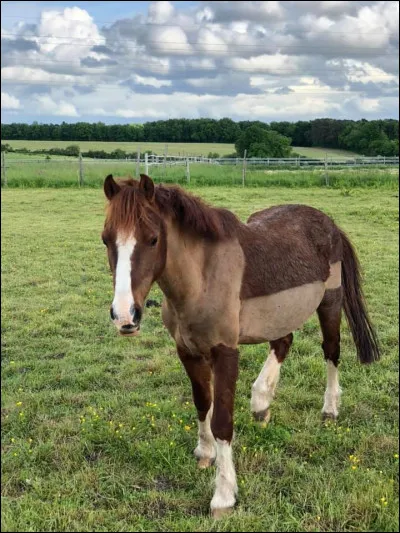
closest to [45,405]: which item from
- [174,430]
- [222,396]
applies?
[174,430]

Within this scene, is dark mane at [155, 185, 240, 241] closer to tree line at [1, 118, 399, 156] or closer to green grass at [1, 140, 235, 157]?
tree line at [1, 118, 399, 156]

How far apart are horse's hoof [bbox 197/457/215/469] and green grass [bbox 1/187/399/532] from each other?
5cm

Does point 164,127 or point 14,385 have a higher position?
point 164,127

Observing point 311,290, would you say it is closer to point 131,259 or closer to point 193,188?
point 131,259

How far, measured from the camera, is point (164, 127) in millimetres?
17719

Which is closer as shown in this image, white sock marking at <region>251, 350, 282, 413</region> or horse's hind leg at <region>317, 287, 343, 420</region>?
white sock marking at <region>251, 350, 282, 413</region>

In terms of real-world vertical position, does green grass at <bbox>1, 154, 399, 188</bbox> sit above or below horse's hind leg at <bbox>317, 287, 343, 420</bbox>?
above

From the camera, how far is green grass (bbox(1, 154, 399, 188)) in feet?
68.0

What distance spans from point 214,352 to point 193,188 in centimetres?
1704

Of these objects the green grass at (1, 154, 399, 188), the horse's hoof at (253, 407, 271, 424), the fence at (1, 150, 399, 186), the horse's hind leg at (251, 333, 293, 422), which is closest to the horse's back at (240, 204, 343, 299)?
the horse's hind leg at (251, 333, 293, 422)

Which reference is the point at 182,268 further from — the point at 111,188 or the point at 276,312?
the point at 276,312

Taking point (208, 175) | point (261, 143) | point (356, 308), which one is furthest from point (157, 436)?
point (208, 175)

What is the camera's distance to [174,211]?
2.75 meters

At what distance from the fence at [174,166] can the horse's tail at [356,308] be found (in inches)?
671
